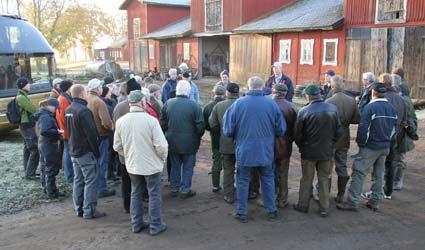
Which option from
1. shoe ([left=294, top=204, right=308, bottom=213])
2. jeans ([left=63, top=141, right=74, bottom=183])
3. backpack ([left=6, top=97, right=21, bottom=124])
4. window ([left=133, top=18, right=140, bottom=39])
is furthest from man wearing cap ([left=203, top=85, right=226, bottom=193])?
window ([left=133, top=18, right=140, bottom=39])

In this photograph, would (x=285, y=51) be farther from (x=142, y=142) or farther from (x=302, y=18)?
(x=142, y=142)

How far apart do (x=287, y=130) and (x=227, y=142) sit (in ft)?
2.73

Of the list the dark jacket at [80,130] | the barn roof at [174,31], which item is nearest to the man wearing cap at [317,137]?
the dark jacket at [80,130]

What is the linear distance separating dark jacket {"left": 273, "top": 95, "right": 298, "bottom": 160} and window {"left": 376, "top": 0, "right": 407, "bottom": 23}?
1200cm

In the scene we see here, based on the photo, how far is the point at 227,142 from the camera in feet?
19.4

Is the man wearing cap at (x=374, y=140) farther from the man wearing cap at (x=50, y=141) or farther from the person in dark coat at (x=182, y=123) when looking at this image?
the man wearing cap at (x=50, y=141)

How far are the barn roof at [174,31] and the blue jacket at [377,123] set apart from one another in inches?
1013

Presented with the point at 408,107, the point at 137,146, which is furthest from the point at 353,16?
the point at 137,146

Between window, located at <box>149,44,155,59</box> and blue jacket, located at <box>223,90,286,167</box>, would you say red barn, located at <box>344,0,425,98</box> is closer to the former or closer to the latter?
blue jacket, located at <box>223,90,286,167</box>

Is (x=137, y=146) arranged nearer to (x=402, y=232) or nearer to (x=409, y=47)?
(x=402, y=232)

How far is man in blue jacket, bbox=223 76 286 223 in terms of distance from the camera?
17.3 feet

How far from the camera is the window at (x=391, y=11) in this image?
15609mm

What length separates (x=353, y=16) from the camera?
17.6 m

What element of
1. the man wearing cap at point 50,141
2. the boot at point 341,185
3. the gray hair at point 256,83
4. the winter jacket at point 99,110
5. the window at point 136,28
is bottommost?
the boot at point 341,185
